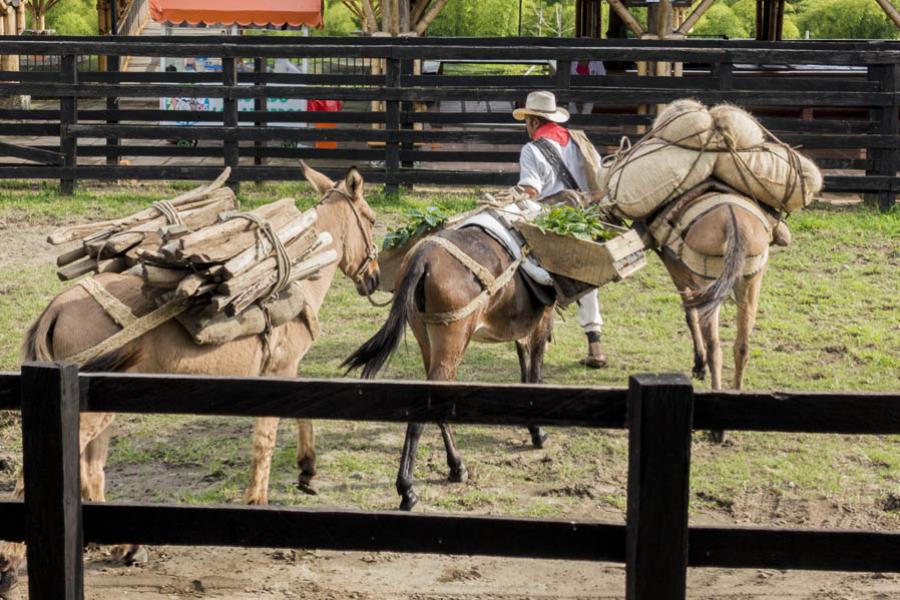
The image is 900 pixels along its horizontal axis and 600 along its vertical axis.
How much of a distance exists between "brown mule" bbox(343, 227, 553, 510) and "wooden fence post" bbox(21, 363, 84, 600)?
98.1 inches

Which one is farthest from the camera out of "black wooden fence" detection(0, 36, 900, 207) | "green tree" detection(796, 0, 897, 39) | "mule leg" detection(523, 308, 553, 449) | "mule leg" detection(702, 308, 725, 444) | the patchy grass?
"green tree" detection(796, 0, 897, 39)

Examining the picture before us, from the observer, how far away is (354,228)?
7.20 m

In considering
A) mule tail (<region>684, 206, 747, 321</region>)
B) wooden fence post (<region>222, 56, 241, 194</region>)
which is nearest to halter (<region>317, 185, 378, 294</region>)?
mule tail (<region>684, 206, 747, 321</region>)

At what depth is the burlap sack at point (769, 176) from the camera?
7.95 metres

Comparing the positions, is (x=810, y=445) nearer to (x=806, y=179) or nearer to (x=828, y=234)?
(x=806, y=179)

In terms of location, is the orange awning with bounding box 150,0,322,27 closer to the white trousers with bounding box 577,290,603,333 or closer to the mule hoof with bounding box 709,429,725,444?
the white trousers with bounding box 577,290,603,333

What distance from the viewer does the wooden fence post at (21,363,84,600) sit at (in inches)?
144

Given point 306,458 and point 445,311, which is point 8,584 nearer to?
point 306,458

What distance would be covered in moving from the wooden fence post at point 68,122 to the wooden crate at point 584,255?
9.64m

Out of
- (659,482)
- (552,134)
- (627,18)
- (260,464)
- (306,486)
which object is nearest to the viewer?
(659,482)

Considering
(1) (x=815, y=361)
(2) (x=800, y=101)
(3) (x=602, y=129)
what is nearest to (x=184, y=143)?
(3) (x=602, y=129)

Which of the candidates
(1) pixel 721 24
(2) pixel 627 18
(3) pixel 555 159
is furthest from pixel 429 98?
(1) pixel 721 24

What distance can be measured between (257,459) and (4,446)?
212 cm

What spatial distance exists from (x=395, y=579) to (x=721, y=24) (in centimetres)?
3305
